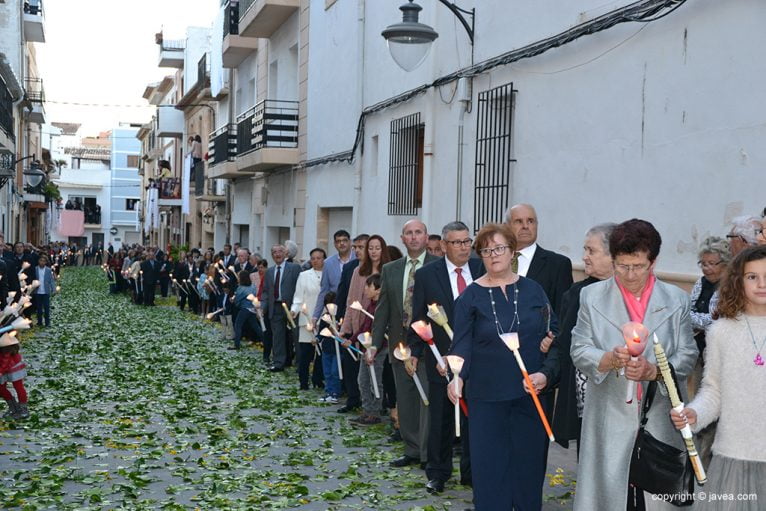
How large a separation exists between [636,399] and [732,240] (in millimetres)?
2311

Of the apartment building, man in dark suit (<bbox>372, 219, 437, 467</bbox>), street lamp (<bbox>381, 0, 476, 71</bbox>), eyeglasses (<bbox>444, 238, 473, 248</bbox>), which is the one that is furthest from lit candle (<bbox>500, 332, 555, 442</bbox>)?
the apartment building

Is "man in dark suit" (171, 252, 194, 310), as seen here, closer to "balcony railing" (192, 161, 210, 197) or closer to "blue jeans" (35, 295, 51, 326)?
"blue jeans" (35, 295, 51, 326)

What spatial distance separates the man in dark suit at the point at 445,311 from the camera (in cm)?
739

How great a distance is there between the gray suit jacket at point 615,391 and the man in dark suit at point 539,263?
6.45 feet

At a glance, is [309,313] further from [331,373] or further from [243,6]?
[243,6]

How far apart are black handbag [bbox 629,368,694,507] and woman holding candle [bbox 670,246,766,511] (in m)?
0.10

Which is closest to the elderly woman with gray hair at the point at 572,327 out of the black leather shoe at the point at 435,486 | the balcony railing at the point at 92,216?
the black leather shoe at the point at 435,486

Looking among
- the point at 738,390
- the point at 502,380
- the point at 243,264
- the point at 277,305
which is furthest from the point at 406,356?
the point at 243,264

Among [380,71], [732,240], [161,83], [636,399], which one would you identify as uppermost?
[161,83]

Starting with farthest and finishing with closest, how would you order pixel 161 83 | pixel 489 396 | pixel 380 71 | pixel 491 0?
pixel 161 83 → pixel 380 71 → pixel 491 0 → pixel 489 396

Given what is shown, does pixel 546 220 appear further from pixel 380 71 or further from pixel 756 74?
pixel 380 71

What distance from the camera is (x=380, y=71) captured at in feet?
57.2

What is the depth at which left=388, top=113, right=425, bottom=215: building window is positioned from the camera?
1549 cm

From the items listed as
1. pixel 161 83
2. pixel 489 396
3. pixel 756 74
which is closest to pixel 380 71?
pixel 756 74
